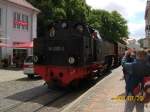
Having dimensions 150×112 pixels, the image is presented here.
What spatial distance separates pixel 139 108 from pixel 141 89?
392 mm

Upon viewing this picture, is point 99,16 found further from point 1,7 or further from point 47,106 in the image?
point 47,106

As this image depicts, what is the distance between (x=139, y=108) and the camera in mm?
7926

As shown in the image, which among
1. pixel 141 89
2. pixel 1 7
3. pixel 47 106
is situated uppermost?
pixel 1 7

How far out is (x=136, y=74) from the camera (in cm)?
782

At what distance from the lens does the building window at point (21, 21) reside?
42.8 meters

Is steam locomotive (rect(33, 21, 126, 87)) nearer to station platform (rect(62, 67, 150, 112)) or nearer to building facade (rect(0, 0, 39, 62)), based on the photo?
station platform (rect(62, 67, 150, 112))

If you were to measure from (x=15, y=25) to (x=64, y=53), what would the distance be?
26.2m

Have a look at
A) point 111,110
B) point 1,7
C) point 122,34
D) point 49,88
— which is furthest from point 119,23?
point 111,110

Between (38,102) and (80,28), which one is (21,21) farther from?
(38,102)

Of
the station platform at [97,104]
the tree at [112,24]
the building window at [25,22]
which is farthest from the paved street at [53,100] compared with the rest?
the tree at [112,24]

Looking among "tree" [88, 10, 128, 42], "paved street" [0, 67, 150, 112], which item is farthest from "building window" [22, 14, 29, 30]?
"tree" [88, 10, 128, 42]

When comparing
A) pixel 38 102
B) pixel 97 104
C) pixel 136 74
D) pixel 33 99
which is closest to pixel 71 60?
pixel 33 99

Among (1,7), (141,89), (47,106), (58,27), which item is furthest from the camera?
(1,7)

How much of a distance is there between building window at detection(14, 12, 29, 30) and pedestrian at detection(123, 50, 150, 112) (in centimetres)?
3563
